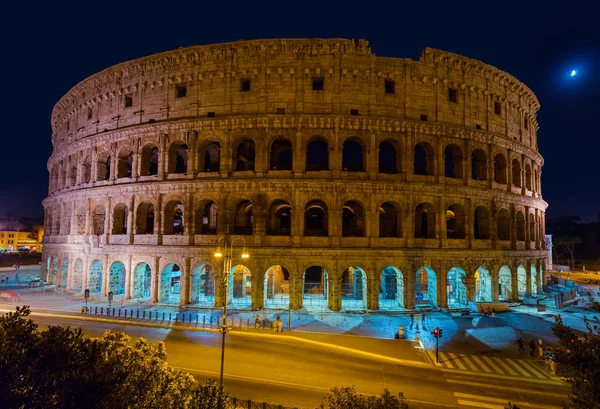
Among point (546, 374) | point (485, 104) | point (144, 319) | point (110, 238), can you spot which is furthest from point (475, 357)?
point (110, 238)

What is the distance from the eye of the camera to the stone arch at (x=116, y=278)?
105 feet

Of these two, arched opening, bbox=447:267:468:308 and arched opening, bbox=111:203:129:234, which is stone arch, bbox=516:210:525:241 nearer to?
arched opening, bbox=447:267:468:308

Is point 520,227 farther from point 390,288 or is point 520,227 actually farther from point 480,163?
point 390,288

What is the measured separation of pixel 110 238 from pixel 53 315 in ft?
27.4

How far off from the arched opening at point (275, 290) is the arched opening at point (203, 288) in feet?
15.7

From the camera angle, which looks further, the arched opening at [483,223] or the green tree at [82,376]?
the arched opening at [483,223]

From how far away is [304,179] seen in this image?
2755 cm

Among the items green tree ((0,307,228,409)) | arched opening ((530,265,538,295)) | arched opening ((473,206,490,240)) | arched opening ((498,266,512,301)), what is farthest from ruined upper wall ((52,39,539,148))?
green tree ((0,307,228,409))

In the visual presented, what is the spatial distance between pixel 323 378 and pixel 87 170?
3425 centimetres

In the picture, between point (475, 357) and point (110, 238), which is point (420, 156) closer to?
point (475, 357)

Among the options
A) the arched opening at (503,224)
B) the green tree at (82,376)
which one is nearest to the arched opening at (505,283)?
the arched opening at (503,224)

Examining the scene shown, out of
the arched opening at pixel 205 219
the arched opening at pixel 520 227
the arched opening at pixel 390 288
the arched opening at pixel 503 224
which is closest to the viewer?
the arched opening at pixel 390 288

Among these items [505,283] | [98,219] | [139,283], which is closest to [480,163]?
[505,283]

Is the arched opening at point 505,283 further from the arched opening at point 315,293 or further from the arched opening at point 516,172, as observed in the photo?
the arched opening at point 315,293
